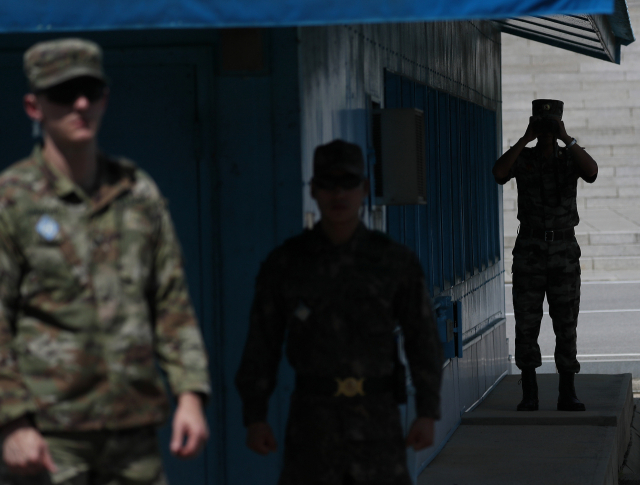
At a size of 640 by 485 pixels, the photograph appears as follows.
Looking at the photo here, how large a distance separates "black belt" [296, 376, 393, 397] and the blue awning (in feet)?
3.46

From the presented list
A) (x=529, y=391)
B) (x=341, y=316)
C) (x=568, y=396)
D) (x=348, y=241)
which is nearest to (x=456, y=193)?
(x=529, y=391)

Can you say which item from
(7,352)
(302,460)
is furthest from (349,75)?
(7,352)

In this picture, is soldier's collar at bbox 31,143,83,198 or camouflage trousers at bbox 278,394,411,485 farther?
camouflage trousers at bbox 278,394,411,485

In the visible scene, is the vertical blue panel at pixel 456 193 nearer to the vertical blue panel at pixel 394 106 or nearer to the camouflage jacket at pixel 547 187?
the camouflage jacket at pixel 547 187

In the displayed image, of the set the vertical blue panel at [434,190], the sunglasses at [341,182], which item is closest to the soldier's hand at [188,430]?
the sunglasses at [341,182]

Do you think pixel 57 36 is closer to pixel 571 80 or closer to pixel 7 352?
pixel 7 352

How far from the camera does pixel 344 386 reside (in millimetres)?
3650

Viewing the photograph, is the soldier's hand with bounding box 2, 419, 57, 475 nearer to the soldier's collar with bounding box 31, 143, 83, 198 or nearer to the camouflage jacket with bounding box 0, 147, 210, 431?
the camouflage jacket with bounding box 0, 147, 210, 431

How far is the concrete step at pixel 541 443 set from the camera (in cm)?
644

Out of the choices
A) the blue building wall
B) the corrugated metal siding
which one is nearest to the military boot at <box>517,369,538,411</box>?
the corrugated metal siding

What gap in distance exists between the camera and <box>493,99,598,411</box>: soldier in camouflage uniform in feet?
25.1

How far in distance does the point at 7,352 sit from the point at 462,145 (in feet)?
21.0

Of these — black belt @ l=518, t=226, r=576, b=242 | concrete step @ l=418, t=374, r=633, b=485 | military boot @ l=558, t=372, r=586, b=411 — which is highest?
black belt @ l=518, t=226, r=576, b=242

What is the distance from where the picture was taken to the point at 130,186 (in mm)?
3045
